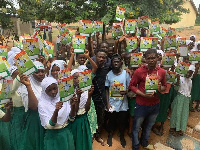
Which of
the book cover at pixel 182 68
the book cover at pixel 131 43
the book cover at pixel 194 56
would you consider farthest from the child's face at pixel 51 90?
the book cover at pixel 194 56

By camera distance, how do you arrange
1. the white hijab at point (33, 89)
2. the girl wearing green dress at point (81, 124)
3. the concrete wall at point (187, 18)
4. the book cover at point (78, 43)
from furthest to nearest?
the concrete wall at point (187, 18), the book cover at point (78, 43), the girl wearing green dress at point (81, 124), the white hijab at point (33, 89)

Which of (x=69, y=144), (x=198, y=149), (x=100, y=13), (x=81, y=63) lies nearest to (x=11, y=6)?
(x=100, y=13)

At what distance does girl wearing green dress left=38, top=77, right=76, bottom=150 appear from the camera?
229 centimetres

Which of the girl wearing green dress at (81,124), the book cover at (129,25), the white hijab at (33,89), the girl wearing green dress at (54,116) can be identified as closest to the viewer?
the girl wearing green dress at (54,116)

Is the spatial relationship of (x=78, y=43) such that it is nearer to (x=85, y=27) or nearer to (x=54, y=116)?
(x=85, y=27)

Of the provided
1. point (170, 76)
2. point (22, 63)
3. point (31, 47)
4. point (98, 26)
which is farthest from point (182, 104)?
point (22, 63)

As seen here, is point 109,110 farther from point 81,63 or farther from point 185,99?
point 185,99

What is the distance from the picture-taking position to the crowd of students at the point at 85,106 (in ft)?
7.79

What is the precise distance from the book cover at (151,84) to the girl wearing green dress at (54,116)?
47.0 inches

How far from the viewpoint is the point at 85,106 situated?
2.76 meters

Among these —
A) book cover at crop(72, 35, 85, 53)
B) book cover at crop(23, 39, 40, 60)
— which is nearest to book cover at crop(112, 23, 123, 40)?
book cover at crop(72, 35, 85, 53)

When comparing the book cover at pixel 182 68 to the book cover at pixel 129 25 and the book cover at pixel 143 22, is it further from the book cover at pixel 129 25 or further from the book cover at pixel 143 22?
the book cover at pixel 143 22

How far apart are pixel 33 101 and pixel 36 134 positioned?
57cm

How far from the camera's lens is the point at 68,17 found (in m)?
8.76
